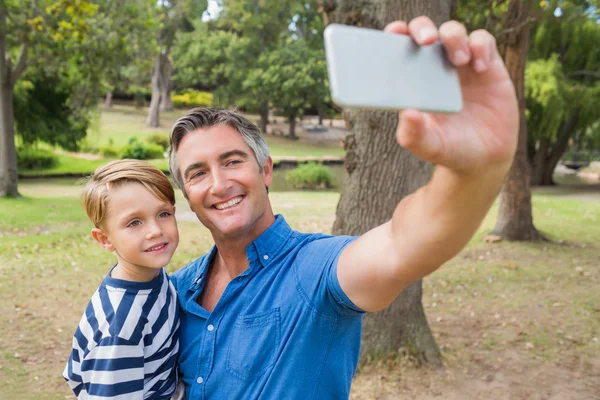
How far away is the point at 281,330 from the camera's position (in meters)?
1.67

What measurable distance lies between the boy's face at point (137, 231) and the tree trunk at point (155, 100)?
34715 mm

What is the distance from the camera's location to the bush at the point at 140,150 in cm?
2462

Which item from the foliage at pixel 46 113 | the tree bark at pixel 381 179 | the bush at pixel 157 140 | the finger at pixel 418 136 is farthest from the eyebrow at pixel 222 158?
the bush at pixel 157 140

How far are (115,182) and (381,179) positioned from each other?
299 cm

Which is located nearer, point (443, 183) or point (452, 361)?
point (443, 183)

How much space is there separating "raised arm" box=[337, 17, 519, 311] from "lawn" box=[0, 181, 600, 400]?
3.36 metres

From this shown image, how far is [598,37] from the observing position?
1662cm

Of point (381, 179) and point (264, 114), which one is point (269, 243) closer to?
point (381, 179)

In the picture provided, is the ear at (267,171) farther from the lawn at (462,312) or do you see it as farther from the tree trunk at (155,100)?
the tree trunk at (155,100)

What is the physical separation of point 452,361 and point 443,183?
166 inches

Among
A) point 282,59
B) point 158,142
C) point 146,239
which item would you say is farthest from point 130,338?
point 282,59

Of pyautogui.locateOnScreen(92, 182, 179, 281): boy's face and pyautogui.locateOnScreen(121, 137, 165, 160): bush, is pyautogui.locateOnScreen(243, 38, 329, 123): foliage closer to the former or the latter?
pyautogui.locateOnScreen(121, 137, 165, 160): bush

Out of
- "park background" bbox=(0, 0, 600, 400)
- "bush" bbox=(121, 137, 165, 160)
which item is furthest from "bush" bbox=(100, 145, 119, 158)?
"park background" bbox=(0, 0, 600, 400)

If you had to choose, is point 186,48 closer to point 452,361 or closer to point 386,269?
point 452,361
